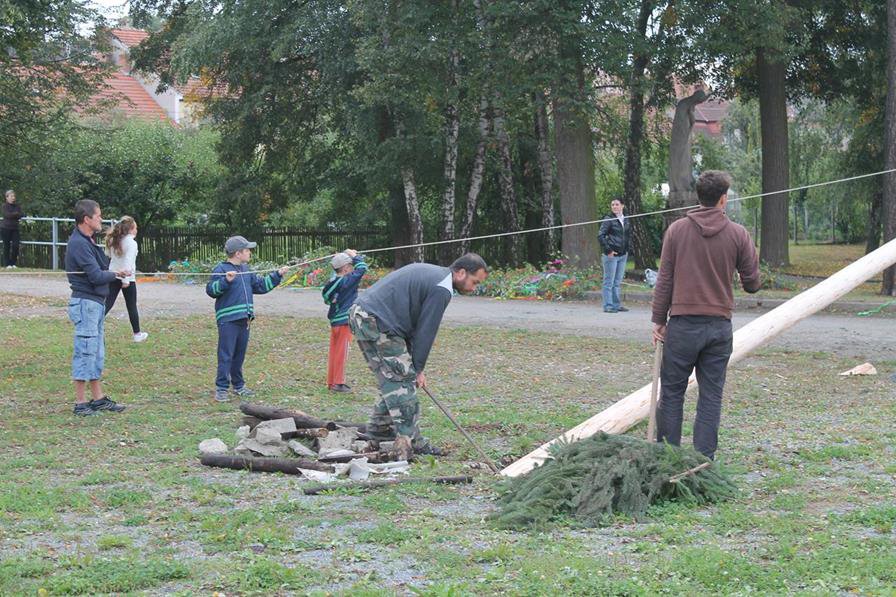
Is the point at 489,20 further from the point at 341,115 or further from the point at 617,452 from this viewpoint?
the point at 617,452

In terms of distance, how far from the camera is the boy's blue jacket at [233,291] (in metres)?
10.3

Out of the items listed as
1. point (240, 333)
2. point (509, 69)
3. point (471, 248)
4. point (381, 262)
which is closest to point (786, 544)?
point (240, 333)

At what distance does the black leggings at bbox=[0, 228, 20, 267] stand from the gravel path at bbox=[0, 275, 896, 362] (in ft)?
10.6

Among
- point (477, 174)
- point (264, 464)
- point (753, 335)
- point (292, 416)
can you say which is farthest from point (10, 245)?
point (753, 335)

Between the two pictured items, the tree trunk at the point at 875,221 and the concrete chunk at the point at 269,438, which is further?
the tree trunk at the point at 875,221

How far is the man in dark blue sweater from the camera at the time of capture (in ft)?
31.6

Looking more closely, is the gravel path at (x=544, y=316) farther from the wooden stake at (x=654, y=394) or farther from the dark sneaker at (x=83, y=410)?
the wooden stake at (x=654, y=394)

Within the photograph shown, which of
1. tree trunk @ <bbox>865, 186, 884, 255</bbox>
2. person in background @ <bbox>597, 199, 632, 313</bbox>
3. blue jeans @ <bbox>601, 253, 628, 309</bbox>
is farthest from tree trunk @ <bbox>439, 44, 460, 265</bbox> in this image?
tree trunk @ <bbox>865, 186, 884, 255</bbox>

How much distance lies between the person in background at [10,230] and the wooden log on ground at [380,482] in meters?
21.2

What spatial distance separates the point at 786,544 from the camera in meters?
5.53

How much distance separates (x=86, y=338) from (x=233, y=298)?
1384 millimetres

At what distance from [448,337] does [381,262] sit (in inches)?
610

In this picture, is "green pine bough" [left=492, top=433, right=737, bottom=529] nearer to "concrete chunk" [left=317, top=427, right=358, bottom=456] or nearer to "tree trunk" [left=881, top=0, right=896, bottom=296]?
"concrete chunk" [left=317, top=427, right=358, bottom=456]

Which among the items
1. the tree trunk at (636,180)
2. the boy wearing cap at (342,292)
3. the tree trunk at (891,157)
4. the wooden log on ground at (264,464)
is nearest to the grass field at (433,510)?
the wooden log on ground at (264,464)
